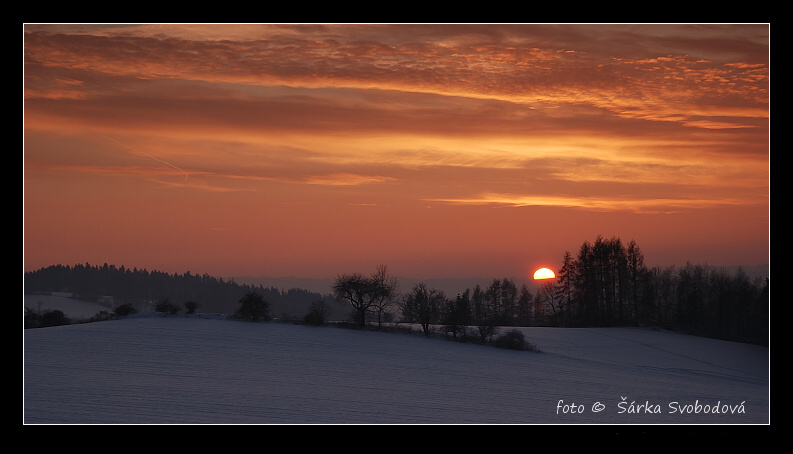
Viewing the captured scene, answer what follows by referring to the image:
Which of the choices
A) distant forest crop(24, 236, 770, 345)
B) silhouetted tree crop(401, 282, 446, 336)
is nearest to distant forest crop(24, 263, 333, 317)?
distant forest crop(24, 236, 770, 345)

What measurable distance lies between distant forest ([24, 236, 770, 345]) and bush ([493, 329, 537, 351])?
200 cm

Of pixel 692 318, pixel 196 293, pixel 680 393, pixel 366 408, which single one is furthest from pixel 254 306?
pixel 196 293

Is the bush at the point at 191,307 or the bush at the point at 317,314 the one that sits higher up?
the bush at the point at 191,307

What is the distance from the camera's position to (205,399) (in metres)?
26.2

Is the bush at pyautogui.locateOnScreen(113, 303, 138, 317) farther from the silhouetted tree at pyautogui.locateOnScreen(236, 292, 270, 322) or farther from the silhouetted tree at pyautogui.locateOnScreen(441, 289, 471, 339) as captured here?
the silhouetted tree at pyautogui.locateOnScreen(441, 289, 471, 339)

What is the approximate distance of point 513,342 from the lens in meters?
46.8

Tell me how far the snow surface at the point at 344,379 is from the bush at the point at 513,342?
4.57 feet

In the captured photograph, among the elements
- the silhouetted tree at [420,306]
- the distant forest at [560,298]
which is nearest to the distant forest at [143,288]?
the distant forest at [560,298]

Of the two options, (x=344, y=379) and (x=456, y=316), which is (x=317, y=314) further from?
(x=344, y=379)

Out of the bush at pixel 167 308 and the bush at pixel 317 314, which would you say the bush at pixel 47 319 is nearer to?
the bush at pixel 167 308

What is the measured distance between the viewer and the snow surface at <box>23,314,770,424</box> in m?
24.6

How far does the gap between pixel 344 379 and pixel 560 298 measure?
5562 centimetres

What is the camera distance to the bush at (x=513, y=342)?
4644 cm

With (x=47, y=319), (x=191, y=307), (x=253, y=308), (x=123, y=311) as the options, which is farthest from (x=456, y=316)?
(x=47, y=319)
